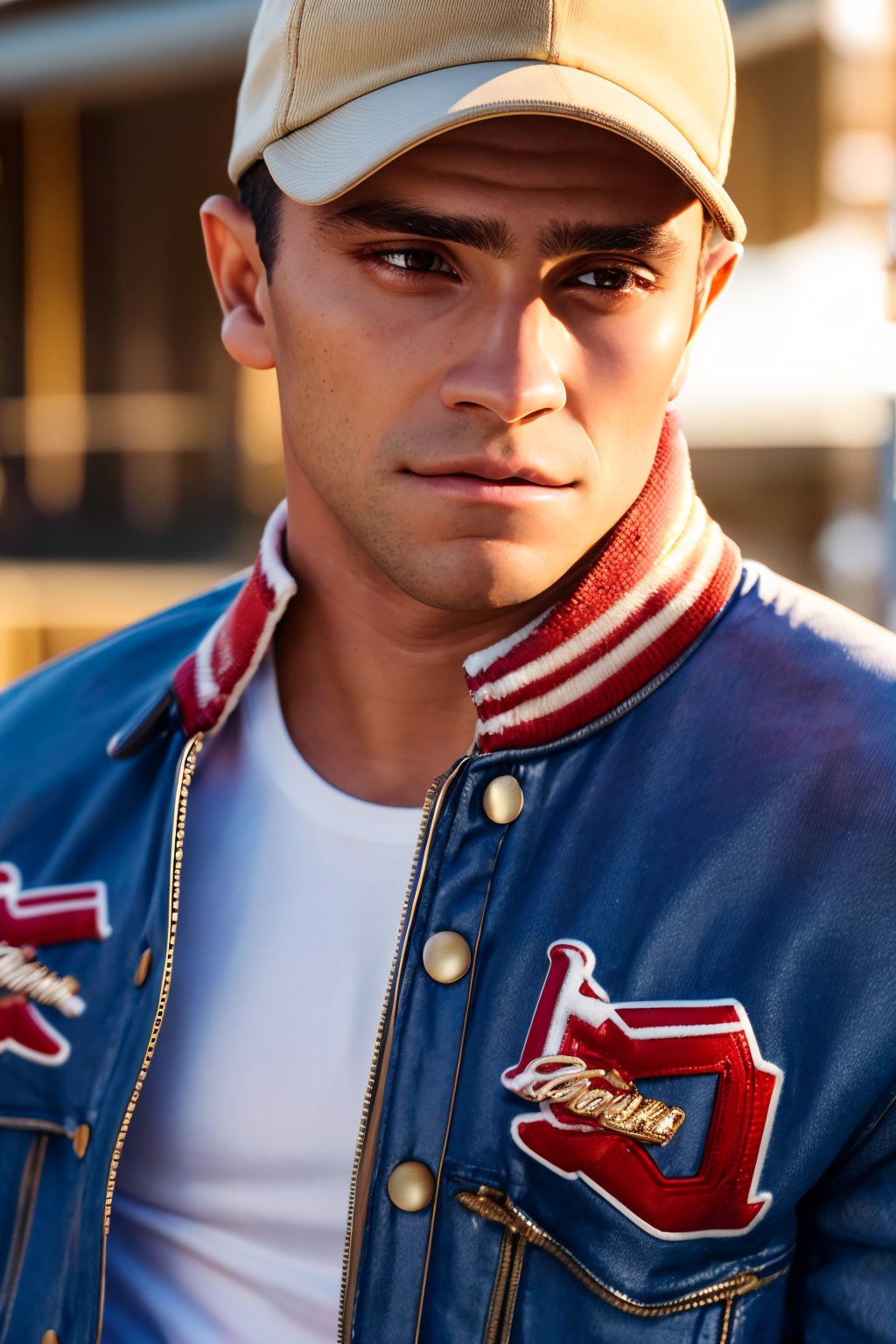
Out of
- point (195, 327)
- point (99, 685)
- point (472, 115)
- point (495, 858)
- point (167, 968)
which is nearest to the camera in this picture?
point (472, 115)

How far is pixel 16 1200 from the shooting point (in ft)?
5.67

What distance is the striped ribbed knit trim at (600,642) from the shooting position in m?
1.50

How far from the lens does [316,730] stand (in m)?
1.78

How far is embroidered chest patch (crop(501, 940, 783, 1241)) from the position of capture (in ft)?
4.43

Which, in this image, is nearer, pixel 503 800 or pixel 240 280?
pixel 503 800

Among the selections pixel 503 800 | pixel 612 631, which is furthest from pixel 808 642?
pixel 503 800

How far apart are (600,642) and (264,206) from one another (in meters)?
0.63

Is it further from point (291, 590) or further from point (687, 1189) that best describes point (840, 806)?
point (291, 590)

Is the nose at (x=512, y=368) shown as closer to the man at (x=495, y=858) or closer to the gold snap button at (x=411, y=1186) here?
the man at (x=495, y=858)

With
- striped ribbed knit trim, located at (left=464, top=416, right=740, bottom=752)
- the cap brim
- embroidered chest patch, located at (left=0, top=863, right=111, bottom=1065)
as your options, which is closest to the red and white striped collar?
striped ribbed knit trim, located at (left=464, top=416, right=740, bottom=752)

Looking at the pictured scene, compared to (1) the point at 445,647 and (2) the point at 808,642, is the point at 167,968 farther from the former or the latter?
(2) the point at 808,642

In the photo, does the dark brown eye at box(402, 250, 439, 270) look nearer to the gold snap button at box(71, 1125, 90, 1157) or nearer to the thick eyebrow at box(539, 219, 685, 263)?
the thick eyebrow at box(539, 219, 685, 263)

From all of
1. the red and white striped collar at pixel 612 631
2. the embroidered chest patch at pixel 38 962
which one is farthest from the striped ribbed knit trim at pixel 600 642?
the embroidered chest patch at pixel 38 962

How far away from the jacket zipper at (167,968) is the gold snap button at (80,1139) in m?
0.05
